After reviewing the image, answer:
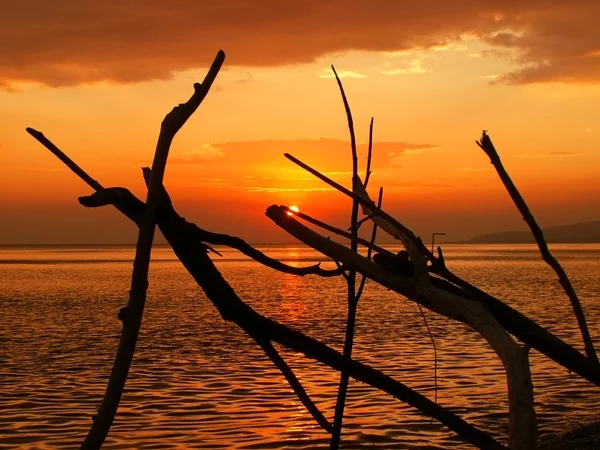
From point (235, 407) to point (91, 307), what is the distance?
25.0m

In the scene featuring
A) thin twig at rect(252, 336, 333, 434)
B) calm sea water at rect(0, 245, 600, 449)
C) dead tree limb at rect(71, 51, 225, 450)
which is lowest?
calm sea water at rect(0, 245, 600, 449)

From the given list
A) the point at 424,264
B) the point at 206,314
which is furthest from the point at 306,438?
the point at 206,314

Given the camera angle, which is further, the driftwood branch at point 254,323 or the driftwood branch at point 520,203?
the driftwood branch at point 520,203

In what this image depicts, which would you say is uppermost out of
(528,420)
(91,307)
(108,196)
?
(108,196)

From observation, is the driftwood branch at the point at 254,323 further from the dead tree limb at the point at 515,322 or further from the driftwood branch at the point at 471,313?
the dead tree limb at the point at 515,322

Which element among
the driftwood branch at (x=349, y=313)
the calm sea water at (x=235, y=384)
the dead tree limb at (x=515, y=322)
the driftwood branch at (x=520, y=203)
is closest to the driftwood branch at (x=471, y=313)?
the dead tree limb at (x=515, y=322)

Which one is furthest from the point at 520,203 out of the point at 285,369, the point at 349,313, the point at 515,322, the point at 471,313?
the point at 285,369

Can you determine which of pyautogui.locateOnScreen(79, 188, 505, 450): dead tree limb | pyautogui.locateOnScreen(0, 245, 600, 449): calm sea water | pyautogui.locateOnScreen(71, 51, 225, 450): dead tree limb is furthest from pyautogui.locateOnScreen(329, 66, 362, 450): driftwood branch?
pyautogui.locateOnScreen(0, 245, 600, 449): calm sea water

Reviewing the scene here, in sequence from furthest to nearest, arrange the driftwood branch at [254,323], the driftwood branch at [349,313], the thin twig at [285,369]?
the driftwood branch at [349,313] < the thin twig at [285,369] < the driftwood branch at [254,323]

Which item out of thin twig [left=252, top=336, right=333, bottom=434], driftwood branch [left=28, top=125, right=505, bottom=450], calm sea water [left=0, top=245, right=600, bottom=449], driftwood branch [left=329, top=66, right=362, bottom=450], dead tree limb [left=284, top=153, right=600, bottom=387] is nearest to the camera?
driftwood branch [left=28, top=125, right=505, bottom=450]

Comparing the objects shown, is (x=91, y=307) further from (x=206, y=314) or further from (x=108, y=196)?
(x=108, y=196)

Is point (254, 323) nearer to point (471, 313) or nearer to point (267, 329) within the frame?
point (267, 329)

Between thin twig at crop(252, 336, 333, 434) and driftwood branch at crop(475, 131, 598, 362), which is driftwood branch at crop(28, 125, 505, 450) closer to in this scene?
thin twig at crop(252, 336, 333, 434)

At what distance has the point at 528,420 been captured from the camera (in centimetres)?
286
